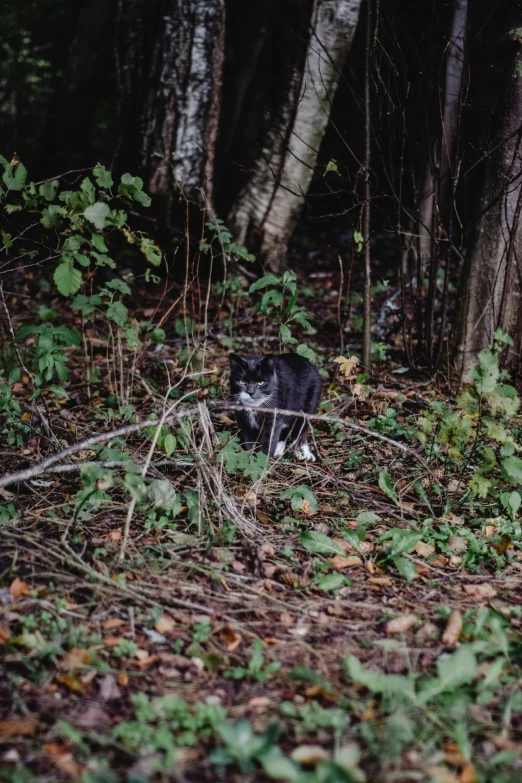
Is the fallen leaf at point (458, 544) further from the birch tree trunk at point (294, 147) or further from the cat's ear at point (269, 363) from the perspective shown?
the birch tree trunk at point (294, 147)

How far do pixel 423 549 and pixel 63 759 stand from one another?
1.84m

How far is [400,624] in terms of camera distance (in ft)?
7.89

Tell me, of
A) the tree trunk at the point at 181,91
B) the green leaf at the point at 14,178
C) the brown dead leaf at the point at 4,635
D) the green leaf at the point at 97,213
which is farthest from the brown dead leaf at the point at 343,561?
the tree trunk at the point at 181,91

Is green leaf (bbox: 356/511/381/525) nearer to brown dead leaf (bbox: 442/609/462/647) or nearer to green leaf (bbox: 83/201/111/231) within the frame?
brown dead leaf (bbox: 442/609/462/647)

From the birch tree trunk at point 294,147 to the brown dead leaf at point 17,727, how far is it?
5.08 m

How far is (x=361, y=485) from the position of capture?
3.60 metres

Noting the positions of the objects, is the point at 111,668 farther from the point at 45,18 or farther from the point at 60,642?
the point at 45,18

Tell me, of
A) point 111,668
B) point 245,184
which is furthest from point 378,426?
point 245,184

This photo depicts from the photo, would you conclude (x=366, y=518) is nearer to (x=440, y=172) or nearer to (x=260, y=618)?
(x=260, y=618)

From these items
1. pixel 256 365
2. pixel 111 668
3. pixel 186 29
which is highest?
pixel 186 29

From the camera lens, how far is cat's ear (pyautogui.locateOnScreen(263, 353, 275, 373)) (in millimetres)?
4012

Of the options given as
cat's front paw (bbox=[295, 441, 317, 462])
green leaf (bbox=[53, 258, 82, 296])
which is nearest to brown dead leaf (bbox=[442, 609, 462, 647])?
cat's front paw (bbox=[295, 441, 317, 462])

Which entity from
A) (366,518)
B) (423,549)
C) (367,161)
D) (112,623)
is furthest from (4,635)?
(367,161)

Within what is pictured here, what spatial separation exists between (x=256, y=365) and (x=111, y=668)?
2.24 m
